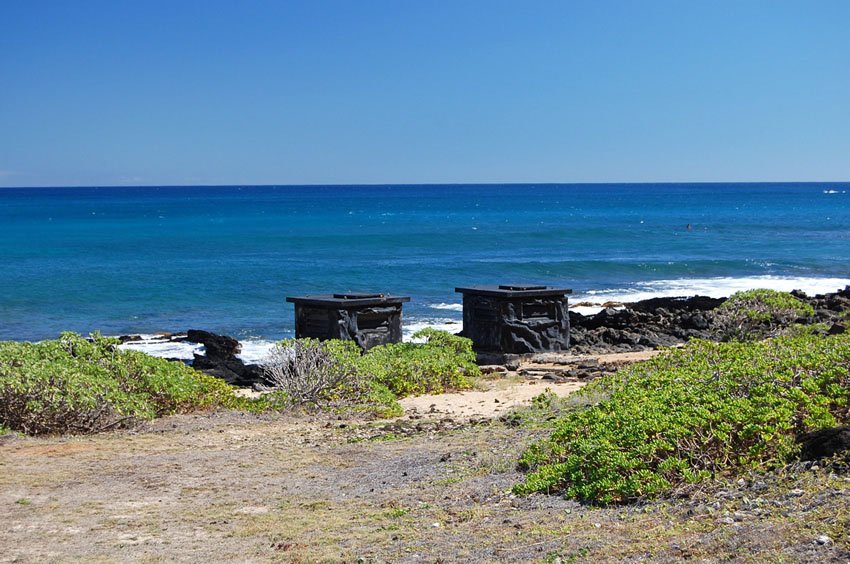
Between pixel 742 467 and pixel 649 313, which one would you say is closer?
pixel 742 467

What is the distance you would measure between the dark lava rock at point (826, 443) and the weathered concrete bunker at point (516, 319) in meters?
9.81

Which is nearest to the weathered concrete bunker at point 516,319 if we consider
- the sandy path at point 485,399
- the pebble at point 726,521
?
the sandy path at point 485,399

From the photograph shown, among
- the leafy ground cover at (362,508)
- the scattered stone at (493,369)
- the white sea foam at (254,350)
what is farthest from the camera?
the white sea foam at (254,350)

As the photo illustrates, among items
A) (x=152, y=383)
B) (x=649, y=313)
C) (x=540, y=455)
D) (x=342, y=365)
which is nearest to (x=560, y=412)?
(x=540, y=455)

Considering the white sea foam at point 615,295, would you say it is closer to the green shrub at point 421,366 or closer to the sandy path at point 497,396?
the green shrub at point 421,366

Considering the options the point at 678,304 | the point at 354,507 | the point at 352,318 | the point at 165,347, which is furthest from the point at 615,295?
the point at 354,507

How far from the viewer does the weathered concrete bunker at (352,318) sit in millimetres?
15438

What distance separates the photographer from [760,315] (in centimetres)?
1603

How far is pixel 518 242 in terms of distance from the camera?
57844 mm

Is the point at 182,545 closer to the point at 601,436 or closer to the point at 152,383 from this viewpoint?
the point at 601,436

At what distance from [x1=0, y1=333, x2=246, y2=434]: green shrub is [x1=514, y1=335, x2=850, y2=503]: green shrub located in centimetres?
470

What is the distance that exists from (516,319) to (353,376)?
202 inches

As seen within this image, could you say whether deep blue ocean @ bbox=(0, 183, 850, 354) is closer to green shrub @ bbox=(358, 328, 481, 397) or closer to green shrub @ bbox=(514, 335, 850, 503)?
green shrub @ bbox=(358, 328, 481, 397)

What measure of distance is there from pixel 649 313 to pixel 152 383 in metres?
14.7
